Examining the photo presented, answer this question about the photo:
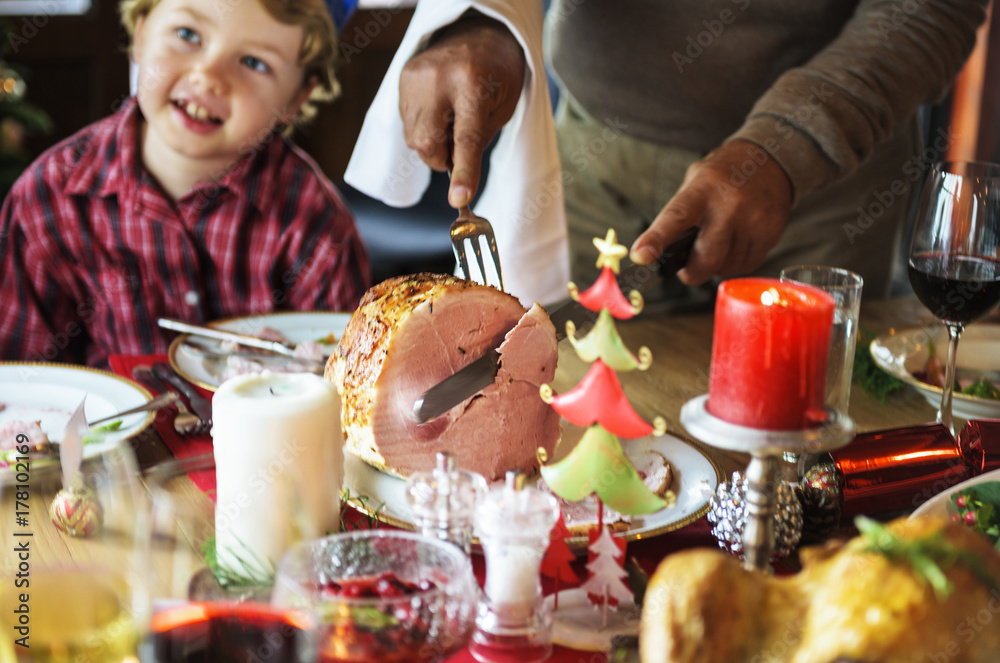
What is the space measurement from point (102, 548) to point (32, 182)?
1.67 meters

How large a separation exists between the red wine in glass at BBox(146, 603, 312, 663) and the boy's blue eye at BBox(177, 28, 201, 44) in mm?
1637

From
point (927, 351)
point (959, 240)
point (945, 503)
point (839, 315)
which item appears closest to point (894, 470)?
point (945, 503)

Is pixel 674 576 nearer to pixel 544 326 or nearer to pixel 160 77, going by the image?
pixel 544 326

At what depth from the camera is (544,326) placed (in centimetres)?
109

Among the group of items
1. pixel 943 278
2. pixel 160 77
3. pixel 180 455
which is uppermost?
pixel 160 77

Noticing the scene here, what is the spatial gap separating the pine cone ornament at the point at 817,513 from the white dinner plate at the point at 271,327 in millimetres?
820

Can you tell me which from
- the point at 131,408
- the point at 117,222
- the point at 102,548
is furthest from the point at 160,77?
the point at 102,548

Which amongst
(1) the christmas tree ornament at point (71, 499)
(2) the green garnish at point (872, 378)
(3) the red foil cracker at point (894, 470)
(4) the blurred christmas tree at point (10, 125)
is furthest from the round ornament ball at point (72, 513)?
(4) the blurred christmas tree at point (10, 125)

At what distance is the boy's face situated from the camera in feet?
6.35

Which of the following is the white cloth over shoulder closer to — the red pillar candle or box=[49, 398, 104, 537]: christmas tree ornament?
box=[49, 398, 104, 537]: christmas tree ornament

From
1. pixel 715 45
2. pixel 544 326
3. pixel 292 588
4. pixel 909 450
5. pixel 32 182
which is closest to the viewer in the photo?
pixel 292 588

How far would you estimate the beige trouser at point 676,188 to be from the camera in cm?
204

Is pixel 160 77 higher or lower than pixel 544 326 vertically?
higher
